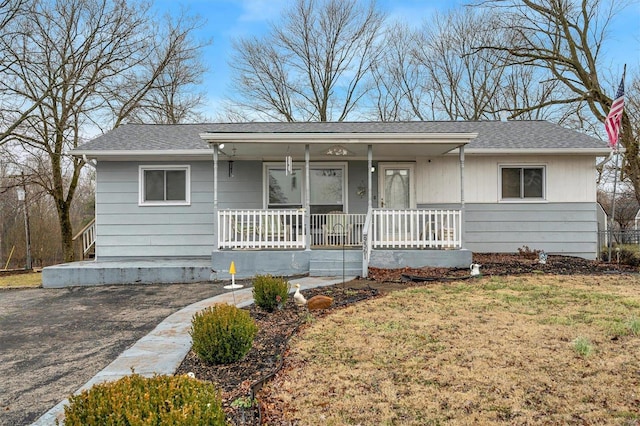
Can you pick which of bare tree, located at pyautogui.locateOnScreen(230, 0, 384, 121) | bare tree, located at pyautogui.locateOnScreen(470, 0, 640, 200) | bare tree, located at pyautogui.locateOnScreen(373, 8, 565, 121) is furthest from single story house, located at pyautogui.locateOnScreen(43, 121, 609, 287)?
bare tree, located at pyautogui.locateOnScreen(230, 0, 384, 121)

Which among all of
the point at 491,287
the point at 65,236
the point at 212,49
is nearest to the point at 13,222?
the point at 65,236

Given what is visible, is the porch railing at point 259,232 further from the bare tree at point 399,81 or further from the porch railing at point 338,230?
the bare tree at point 399,81

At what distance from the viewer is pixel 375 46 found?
24.8 metres

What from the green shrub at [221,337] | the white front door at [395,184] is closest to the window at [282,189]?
the white front door at [395,184]

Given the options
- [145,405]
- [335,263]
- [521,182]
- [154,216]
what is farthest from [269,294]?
[521,182]

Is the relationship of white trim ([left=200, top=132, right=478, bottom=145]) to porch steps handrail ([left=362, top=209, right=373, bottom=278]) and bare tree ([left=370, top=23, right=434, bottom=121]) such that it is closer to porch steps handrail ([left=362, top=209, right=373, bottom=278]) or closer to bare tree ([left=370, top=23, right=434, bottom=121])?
porch steps handrail ([left=362, top=209, right=373, bottom=278])

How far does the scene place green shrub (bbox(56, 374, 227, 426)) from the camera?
5.93ft

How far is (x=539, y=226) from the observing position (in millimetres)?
10344

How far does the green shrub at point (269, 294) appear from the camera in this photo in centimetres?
559

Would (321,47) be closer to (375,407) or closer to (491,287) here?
(491,287)

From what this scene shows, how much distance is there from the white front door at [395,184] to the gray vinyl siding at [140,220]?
13.9 ft

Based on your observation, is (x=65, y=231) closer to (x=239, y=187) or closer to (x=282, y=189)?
(x=239, y=187)

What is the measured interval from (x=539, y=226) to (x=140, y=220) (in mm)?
9639

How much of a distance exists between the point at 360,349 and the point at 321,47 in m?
22.9
